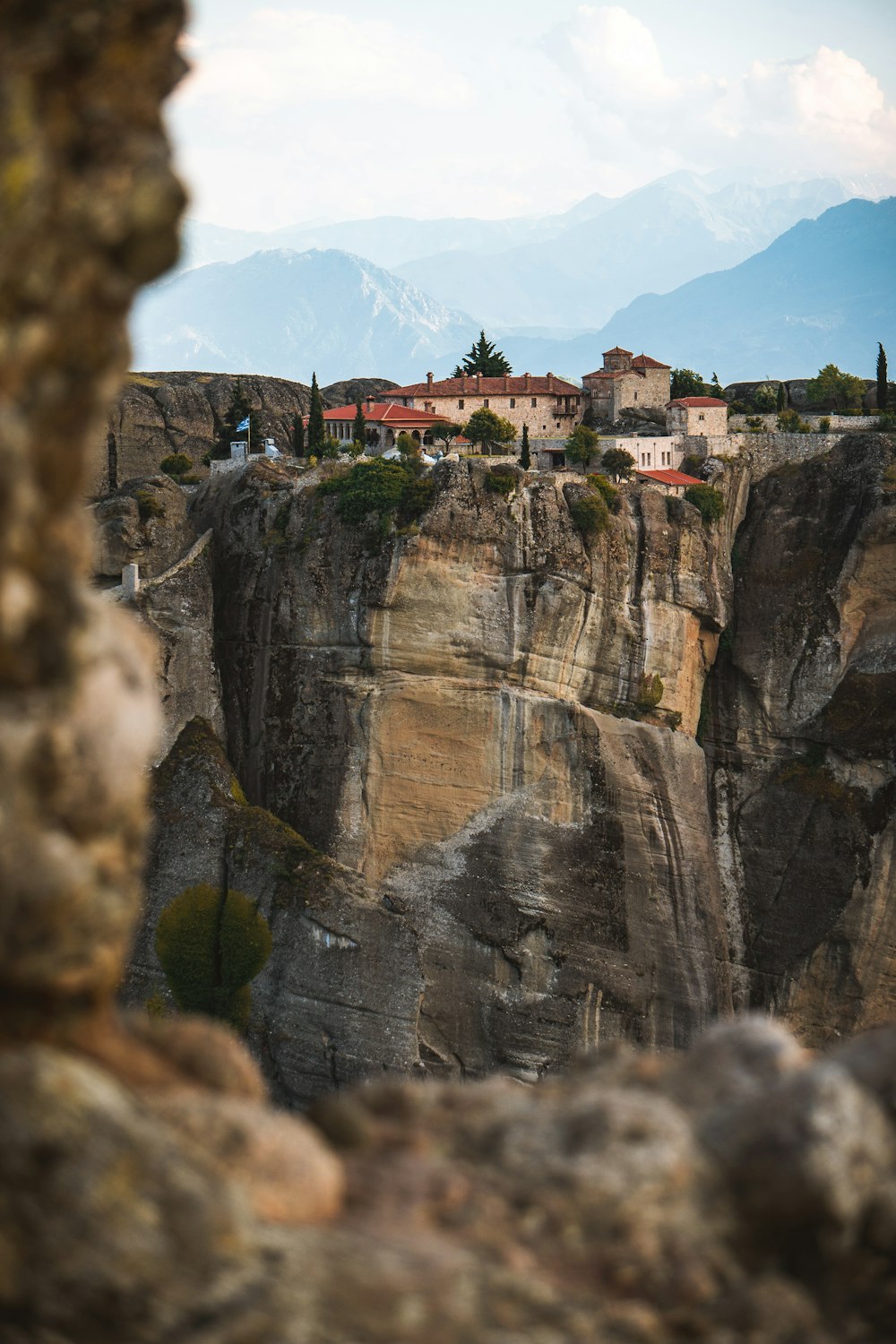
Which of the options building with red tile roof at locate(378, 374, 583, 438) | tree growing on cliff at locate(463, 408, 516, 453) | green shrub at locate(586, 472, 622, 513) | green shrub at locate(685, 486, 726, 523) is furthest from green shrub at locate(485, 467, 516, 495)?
building with red tile roof at locate(378, 374, 583, 438)

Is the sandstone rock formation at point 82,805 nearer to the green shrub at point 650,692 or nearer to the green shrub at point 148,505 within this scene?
the green shrub at point 148,505

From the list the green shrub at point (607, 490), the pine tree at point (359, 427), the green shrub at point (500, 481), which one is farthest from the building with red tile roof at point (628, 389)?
the green shrub at point (500, 481)

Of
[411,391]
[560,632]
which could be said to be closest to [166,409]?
[411,391]

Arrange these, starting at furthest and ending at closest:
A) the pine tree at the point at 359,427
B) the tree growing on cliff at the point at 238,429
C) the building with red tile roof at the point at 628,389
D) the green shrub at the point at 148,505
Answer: the building with red tile roof at the point at 628,389 → the tree growing on cliff at the point at 238,429 → the pine tree at the point at 359,427 → the green shrub at the point at 148,505

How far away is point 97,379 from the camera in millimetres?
10688

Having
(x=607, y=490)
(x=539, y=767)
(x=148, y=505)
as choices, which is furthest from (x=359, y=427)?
(x=539, y=767)

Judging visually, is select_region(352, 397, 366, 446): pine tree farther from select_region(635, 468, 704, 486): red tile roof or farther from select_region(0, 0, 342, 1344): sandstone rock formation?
select_region(0, 0, 342, 1344): sandstone rock formation

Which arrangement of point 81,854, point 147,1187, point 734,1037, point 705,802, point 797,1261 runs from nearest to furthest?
point 147,1187 < point 81,854 < point 797,1261 < point 734,1037 < point 705,802

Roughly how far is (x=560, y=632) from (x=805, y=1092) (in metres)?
36.6

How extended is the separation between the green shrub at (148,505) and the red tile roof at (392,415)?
10613mm

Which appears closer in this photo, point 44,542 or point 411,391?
point 44,542

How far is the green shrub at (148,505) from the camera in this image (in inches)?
1885

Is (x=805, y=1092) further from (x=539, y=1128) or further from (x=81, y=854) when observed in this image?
(x=81, y=854)

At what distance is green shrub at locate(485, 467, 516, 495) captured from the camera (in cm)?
4738
